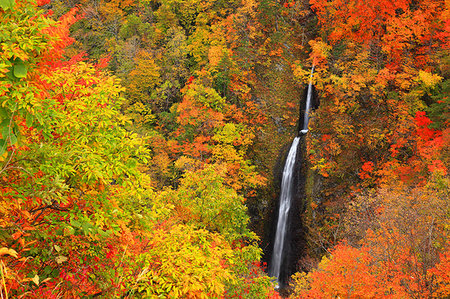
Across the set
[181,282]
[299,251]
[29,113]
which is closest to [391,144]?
[299,251]

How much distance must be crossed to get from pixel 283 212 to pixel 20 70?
18.3 meters

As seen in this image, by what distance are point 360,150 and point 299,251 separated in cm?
782

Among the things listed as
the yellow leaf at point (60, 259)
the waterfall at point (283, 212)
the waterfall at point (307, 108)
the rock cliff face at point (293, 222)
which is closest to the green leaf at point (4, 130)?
the yellow leaf at point (60, 259)

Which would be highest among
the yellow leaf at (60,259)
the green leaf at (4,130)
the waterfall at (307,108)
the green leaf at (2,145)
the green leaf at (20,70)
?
the green leaf at (20,70)

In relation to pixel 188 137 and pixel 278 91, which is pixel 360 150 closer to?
pixel 278 91

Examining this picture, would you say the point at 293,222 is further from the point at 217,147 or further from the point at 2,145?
the point at 2,145

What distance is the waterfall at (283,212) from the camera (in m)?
18.7

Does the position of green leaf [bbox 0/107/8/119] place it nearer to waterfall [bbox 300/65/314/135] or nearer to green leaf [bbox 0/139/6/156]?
green leaf [bbox 0/139/6/156]

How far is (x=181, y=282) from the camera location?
170 inches

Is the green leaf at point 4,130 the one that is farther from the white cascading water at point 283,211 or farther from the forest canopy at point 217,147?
the white cascading water at point 283,211

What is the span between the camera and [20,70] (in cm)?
289

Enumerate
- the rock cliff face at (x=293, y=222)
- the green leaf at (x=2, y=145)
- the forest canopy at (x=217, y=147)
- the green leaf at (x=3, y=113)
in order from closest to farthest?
1. the green leaf at (x=2, y=145)
2. the green leaf at (x=3, y=113)
3. the forest canopy at (x=217, y=147)
4. the rock cliff face at (x=293, y=222)

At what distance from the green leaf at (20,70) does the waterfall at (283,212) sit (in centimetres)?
1816

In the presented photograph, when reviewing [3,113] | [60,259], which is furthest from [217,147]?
[3,113]
